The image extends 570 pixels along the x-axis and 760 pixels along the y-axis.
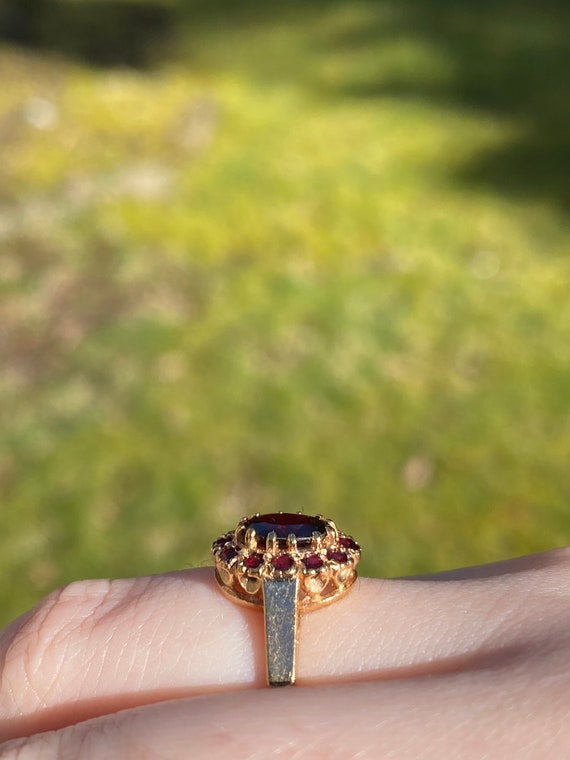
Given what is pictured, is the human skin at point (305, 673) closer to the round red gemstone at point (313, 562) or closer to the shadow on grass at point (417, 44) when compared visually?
the round red gemstone at point (313, 562)

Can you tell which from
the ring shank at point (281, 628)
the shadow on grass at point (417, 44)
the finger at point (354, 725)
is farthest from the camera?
the shadow on grass at point (417, 44)

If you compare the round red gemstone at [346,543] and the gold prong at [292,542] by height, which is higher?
the gold prong at [292,542]

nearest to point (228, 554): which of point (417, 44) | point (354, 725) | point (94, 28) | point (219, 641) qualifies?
point (219, 641)

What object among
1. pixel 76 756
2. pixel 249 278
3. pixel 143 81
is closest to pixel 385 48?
pixel 143 81

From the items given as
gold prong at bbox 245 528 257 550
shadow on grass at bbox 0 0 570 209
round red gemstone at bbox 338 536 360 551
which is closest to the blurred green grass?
shadow on grass at bbox 0 0 570 209

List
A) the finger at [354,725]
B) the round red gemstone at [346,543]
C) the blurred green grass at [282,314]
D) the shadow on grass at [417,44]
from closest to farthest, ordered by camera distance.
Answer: the finger at [354,725] → the round red gemstone at [346,543] → the blurred green grass at [282,314] → the shadow on grass at [417,44]

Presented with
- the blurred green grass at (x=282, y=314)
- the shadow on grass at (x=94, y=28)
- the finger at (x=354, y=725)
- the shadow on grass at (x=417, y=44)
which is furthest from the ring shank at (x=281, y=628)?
the shadow on grass at (x=94, y=28)

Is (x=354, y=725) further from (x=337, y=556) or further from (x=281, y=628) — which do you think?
(x=337, y=556)
